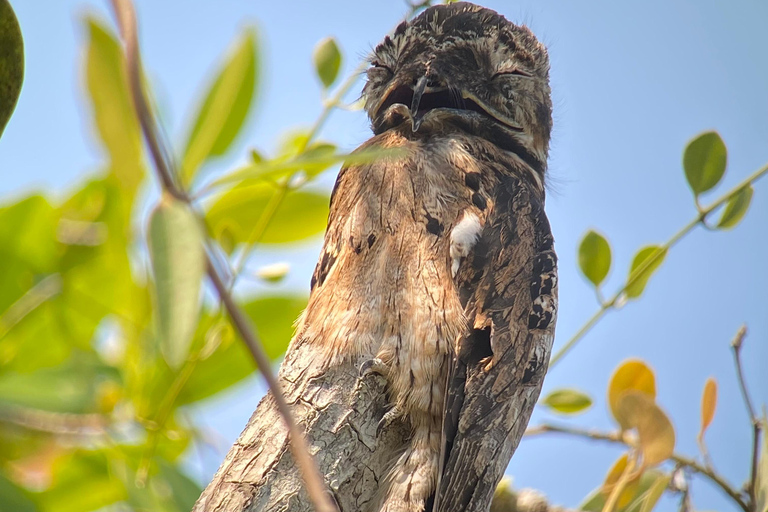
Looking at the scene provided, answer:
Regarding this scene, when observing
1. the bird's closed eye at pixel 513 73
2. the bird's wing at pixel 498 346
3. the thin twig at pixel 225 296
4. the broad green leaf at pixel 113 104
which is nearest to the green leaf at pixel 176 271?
the thin twig at pixel 225 296

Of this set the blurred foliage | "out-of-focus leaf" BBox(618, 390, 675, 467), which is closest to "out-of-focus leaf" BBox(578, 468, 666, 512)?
the blurred foliage

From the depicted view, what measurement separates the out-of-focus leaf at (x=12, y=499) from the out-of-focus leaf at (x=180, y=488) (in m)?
0.21

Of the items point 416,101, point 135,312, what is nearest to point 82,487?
point 135,312

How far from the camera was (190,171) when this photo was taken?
1.18 meters

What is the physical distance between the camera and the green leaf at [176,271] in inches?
21.9

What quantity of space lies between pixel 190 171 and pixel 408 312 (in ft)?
2.40

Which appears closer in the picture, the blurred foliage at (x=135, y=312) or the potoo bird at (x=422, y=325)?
the blurred foliage at (x=135, y=312)

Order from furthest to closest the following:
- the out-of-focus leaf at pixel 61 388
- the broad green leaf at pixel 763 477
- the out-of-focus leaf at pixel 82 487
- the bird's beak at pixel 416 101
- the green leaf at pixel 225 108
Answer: the bird's beak at pixel 416 101
the broad green leaf at pixel 763 477
the out-of-focus leaf at pixel 82 487
the green leaf at pixel 225 108
the out-of-focus leaf at pixel 61 388

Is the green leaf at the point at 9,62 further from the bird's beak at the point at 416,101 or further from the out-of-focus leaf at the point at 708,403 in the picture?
the out-of-focus leaf at the point at 708,403

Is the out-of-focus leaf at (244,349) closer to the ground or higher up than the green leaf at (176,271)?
higher up

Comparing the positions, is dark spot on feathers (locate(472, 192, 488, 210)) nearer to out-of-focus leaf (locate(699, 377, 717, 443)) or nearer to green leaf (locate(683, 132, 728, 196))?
green leaf (locate(683, 132, 728, 196))

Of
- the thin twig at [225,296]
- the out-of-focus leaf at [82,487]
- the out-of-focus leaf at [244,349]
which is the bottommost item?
the thin twig at [225,296]

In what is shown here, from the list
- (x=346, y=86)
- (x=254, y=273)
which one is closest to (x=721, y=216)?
(x=346, y=86)

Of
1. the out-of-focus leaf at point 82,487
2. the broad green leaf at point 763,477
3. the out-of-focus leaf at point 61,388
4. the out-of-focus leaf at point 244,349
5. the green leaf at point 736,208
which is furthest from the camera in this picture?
the green leaf at point 736,208
